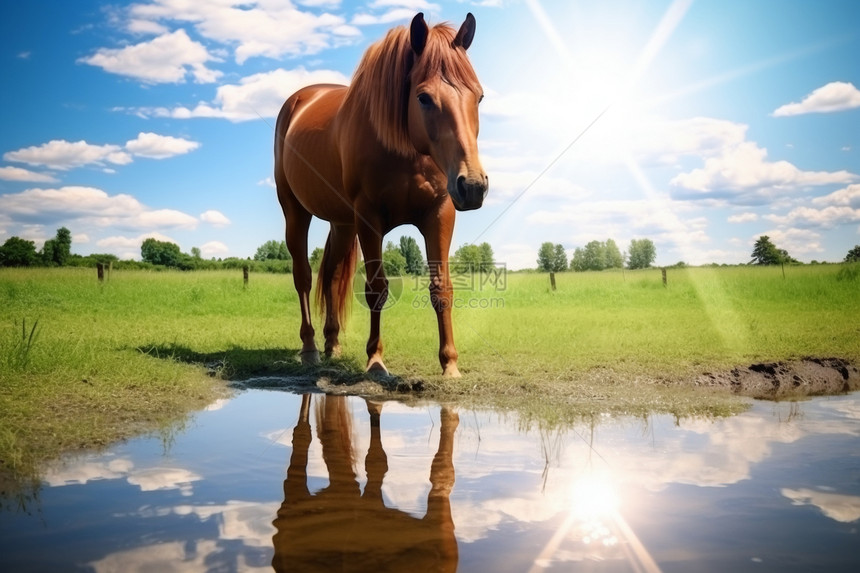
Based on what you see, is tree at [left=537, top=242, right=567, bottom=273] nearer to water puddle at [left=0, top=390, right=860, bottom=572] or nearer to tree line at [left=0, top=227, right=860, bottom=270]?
tree line at [left=0, top=227, right=860, bottom=270]

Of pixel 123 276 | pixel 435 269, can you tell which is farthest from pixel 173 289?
pixel 435 269

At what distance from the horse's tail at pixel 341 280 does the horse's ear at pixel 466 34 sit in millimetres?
2949

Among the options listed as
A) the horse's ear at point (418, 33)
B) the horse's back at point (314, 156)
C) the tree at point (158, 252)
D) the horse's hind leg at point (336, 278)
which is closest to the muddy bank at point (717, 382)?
the horse's hind leg at point (336, 278)

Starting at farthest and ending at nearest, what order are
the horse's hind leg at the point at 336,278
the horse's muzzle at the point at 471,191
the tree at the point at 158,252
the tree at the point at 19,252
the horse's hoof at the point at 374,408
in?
the tree at the point at 158,252, the tree at the point at 19,252, the horse's hind leg at the point at 336,278, the horse's muzzle at the point at 471,191, the horse's hoof at the point at 374,408

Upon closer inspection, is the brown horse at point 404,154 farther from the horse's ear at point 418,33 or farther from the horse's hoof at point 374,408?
the horse's hoof at point 374,408

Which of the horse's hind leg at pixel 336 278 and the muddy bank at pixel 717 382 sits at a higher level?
the horse's hind leg at pixel 336 278

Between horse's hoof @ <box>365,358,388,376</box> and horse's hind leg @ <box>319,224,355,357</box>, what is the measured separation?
1.70 meters

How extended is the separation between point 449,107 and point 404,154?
74 centimetres

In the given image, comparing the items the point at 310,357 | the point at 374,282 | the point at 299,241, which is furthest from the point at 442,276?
the point at 299,241

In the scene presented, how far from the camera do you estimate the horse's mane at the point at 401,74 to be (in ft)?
16.7

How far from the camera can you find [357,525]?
2254 mm

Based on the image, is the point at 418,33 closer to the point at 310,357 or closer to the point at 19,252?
the point at 310,357

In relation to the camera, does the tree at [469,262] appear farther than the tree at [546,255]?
No

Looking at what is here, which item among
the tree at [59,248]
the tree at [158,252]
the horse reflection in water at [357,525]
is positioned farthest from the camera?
the tree at [158,252]
